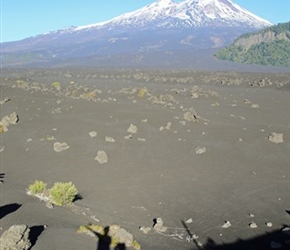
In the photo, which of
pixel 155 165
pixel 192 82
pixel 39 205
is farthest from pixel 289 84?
pixel 39 205

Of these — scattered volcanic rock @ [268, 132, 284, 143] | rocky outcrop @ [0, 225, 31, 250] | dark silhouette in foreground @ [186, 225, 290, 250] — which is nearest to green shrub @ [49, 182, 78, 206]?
rocky outcrop @ [0, 225, 31, 250]

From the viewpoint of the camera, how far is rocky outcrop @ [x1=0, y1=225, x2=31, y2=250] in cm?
992

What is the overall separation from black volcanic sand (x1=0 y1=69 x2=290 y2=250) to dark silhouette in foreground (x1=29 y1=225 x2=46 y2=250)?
0.13 meters

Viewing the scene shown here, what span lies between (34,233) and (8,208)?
9.10 feet

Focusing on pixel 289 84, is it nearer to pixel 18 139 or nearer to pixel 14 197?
pixel 18 139

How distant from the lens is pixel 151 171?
19609mm

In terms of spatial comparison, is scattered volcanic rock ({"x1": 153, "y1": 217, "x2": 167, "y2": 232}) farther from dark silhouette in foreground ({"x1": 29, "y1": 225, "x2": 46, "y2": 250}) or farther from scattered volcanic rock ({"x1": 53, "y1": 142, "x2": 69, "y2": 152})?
scattered volcanic rock ({"x1": 53, "y1": 142, "x2": 69, "y2": 152})

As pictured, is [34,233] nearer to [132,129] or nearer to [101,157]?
[101,157]

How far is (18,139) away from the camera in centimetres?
2419

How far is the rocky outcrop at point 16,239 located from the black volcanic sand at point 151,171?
0.31 m

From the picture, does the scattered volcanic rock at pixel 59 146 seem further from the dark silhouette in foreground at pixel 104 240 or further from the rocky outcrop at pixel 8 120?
the dark silhouette in foreground at pixel 104 240

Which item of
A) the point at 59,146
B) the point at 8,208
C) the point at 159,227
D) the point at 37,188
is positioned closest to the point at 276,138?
the point at 59,146

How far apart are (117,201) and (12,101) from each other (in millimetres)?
20147

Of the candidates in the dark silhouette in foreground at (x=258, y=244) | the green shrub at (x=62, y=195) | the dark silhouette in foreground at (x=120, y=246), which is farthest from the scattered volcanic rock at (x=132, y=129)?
the dark silhouette in foreground at (x=120, y=246)
